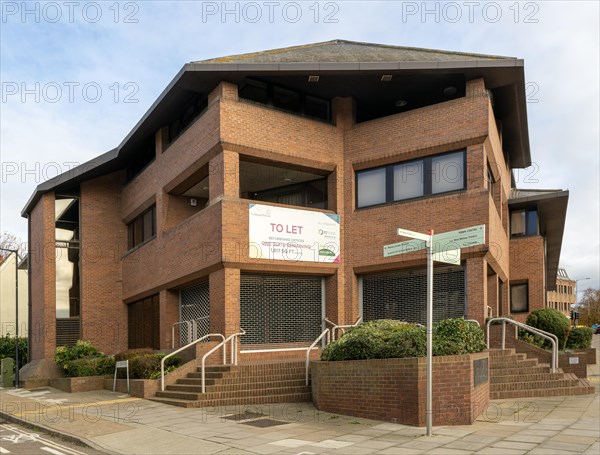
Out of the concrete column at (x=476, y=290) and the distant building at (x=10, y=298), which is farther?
the distant building at (x=10, y=298)

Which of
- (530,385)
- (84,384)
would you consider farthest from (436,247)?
(84,384)

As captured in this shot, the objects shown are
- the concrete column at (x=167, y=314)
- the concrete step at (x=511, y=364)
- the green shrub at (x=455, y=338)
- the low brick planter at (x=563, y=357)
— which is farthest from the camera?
the concrete column at (x=167, y=314)

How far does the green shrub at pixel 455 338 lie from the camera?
35.6 ft

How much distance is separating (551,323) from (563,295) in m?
106

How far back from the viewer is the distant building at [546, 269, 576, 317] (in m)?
108

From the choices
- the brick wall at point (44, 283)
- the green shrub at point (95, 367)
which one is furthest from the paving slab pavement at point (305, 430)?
the brick wall at point (44, 283)

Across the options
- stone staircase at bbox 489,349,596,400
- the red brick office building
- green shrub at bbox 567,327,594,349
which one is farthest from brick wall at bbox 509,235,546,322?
stone staircase at bbox 489,349,596,400

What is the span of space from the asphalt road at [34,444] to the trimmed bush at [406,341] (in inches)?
204

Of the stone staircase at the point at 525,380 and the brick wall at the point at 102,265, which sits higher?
the brick wall at the point at 102,265

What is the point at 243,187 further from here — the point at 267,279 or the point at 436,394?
the point at 436,394

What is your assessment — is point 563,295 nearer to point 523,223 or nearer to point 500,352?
point 523,223

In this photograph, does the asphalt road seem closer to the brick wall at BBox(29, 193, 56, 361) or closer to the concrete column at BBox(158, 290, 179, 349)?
the concrete column at BBox(158, 290, 179, 349)

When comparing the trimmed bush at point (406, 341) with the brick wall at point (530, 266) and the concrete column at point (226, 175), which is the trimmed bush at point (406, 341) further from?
the brick wall at point (530, 266)

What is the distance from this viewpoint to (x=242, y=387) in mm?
14531
